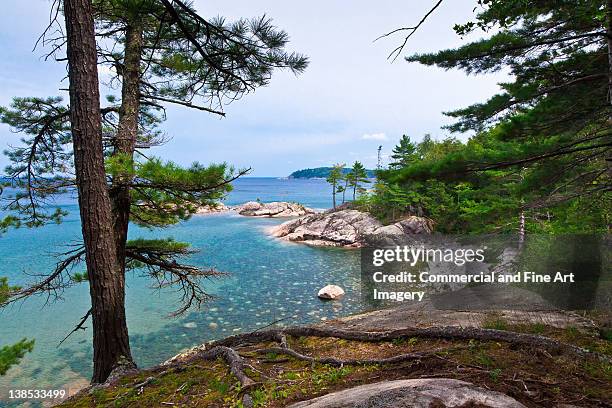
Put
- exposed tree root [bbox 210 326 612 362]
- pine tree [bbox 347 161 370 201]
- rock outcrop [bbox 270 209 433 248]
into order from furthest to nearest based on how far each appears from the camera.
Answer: pine tree [bbox 347 161 370 201]
rock outcrop [bbox 270 209 433 248]
exposed tree root [bbox 210 326 612 362]

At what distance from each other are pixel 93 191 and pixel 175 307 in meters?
12.5

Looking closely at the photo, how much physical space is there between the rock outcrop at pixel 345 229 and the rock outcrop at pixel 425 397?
78.1ft

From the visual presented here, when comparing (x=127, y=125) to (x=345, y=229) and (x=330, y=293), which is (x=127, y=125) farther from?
(x=345, y=229)

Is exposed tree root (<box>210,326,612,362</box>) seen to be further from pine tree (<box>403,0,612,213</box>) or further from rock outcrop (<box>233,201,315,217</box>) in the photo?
rock outcrop (<box>233,201,315,217</box>)

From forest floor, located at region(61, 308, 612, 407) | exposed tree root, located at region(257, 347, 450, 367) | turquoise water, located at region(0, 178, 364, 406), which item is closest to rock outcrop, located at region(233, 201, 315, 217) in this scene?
turquoise water, located at region(0, 178, 364, 406)

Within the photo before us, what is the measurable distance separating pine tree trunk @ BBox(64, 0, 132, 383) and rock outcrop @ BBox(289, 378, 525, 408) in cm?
348

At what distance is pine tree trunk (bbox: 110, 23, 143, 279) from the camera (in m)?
5.31

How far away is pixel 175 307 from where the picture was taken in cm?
1528

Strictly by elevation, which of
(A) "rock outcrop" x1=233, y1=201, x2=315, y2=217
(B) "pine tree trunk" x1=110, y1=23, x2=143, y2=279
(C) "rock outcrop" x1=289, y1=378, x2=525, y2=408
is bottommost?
(C) "rock outcrop" x1=289, y1=378, x2=525, y2=408

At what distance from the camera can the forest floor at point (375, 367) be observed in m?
2.49

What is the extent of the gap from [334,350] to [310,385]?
1131 millimetres

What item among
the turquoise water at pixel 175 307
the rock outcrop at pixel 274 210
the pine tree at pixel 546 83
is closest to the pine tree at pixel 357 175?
the rock outcrop at pixel 274 210

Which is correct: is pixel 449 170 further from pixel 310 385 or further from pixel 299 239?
pixel 299 239

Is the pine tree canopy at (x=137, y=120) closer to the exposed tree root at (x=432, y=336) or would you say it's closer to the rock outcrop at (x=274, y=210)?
the exposed tree root at (x=432, y=336)
